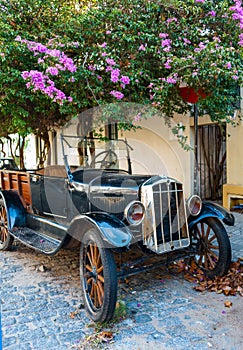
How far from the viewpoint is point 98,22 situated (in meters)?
4.42

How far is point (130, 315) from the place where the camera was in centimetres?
267

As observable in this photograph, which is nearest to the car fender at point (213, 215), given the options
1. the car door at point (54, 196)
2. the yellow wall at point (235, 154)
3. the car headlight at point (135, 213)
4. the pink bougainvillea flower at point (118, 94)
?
the car headlight at point (135, 213)

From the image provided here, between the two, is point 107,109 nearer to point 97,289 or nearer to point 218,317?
point 97,289

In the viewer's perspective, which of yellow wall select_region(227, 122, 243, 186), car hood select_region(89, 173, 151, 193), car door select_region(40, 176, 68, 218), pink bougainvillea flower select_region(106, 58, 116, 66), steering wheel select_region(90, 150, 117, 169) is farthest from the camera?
yellow wall select_region(227, 122, 243, 186)

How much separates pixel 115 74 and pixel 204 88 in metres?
1.34

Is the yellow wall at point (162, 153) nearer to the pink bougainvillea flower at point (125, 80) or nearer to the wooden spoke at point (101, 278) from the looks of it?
the pink bougainvillea flower at point (125, 80)

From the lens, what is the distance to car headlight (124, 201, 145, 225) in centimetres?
279

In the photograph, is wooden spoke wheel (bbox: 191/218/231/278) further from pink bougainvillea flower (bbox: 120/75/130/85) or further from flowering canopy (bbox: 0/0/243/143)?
pink bougainvillea flower (bbox: 120/75/130/85)

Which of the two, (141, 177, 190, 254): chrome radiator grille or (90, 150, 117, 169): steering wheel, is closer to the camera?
(141, 177, 190, 254): chrome radiator grille

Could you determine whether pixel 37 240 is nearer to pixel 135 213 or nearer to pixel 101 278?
pixel 101 278

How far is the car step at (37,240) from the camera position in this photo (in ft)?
11.2

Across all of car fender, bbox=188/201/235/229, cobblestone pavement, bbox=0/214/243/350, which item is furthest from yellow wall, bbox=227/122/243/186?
cobblestone pavement, bbox=0/214/243/350

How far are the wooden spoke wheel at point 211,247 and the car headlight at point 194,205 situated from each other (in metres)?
0.18

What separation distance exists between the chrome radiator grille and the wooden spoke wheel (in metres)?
0.33
